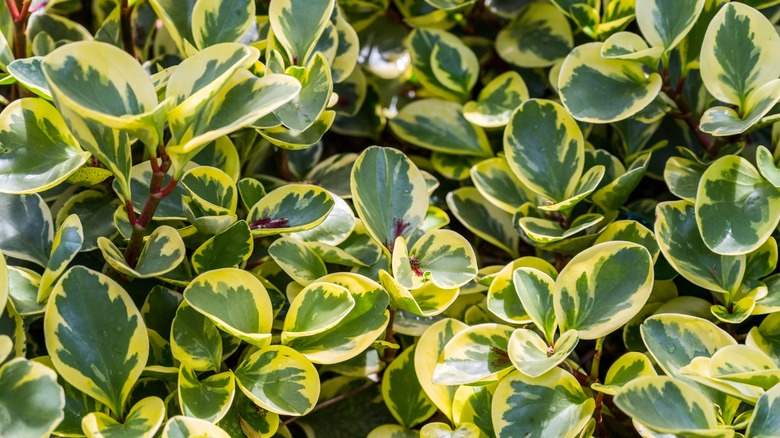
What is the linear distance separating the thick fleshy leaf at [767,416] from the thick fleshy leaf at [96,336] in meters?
0.53

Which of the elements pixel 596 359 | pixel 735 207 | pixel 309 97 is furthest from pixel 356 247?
pixel 735 207

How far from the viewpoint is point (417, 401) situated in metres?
0.82

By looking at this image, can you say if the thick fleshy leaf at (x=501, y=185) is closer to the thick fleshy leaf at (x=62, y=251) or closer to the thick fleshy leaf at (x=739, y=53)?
the thick fleshy leaf at (x=739, y=53)

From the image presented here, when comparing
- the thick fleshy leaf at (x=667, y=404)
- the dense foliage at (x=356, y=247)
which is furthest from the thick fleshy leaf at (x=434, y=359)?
the thick fleshy leaf at (x=667, y=404)

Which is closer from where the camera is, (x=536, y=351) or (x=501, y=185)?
(x=536, y=351)

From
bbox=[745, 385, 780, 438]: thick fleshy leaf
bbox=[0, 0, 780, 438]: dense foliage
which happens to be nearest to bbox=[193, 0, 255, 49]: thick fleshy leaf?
A: bbox=[0, 0, 780, 438]: dense foliage

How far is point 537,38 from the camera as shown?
105cm

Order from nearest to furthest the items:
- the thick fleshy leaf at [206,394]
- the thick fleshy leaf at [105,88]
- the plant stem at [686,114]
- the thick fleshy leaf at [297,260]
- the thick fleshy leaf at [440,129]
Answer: the thick fleshy leaf at [105,88], the thick fleshy leaf at [206,394], the thick fleshy leaf at [297,260], the plant stem at [686,114], the thick fleshy leaf at [440,129]

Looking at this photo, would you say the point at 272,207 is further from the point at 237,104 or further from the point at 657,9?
the point at 657,9

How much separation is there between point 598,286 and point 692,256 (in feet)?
0.42

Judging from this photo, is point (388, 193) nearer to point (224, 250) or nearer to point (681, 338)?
point (224, 250)

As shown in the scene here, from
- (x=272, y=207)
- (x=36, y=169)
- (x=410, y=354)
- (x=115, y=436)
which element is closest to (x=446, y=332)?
(x=410, y=354)

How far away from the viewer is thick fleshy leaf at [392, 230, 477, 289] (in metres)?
0.75

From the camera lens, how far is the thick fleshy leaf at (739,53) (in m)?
0.78
